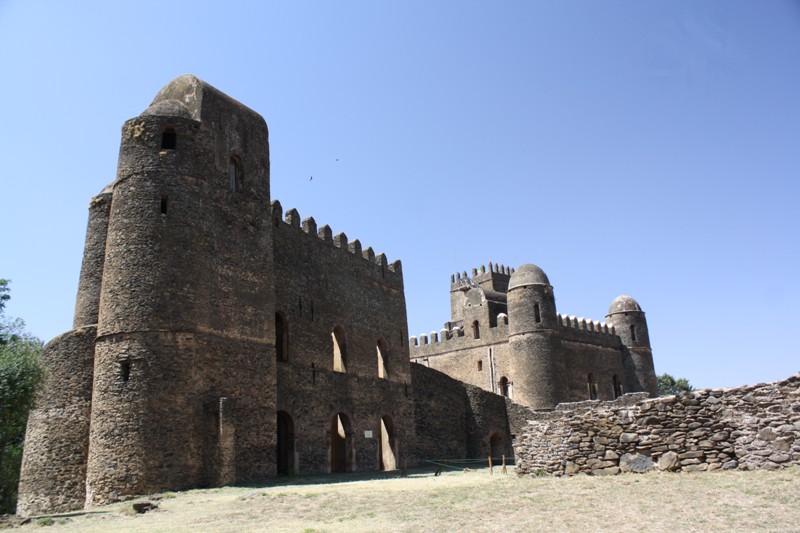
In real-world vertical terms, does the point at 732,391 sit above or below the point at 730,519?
above

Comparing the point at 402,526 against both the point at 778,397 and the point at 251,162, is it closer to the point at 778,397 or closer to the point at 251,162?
the point at 778,397

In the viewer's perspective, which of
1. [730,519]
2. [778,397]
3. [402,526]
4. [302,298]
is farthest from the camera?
[302,298]

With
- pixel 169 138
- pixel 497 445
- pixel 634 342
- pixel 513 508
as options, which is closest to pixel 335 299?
pixel 169 138

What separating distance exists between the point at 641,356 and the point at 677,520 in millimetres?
37011

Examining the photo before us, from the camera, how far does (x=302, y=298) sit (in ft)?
77.2

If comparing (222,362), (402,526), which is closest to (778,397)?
(402,526)

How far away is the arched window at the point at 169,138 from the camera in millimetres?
19022

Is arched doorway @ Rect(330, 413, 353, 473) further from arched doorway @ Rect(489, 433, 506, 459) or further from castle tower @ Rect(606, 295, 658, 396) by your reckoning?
castle tower @ Rect(606, 295, 658, 396)

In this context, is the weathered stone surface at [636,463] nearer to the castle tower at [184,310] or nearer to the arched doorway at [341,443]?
the castle tower at [184,310]

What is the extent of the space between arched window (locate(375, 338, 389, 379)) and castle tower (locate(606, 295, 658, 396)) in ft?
69.4

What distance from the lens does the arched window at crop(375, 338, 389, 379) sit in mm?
28156

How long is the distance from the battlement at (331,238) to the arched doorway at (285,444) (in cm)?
675

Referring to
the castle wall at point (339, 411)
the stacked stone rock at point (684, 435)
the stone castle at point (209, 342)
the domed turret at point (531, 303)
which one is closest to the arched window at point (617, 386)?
the domed turret at point (531, 303)

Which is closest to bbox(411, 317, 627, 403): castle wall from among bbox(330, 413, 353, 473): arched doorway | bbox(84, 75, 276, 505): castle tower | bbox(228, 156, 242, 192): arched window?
bbox(330, 413, 353, 473): arched doorway
